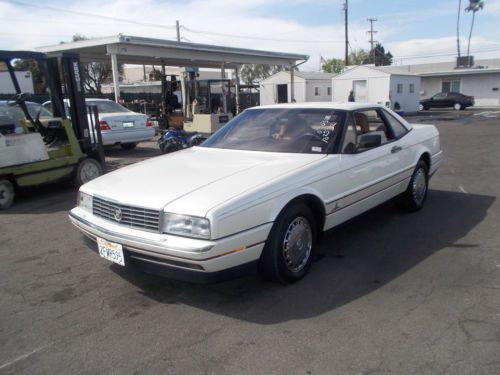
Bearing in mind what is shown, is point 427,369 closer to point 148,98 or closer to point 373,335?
point 373,335

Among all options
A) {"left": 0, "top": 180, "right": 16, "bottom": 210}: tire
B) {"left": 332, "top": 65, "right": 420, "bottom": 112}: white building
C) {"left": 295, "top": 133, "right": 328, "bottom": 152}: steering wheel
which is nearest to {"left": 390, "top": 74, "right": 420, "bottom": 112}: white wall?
{"left": 332, "top": 65, "right": 420, "bottom": 112}: white building

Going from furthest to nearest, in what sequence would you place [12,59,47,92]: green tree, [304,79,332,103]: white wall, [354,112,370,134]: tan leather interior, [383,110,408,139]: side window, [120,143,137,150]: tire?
[304,79,332,103]: white wall < [120,143,137,150]: tire < [12,59,47,92]: green tree < [383,110,408,139]: side window < [354,112,370,134]: tan leather interior

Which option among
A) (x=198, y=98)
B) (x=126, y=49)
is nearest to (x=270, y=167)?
(x=126, y=49)

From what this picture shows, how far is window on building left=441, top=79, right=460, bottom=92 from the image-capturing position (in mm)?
40469

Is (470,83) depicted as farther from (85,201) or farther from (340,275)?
(85,201)

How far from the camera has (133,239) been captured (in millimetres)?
3338

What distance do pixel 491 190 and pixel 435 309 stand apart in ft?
15.1

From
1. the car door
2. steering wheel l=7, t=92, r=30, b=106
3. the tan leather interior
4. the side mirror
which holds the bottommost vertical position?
the car door

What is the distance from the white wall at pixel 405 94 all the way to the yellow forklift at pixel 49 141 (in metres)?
25.5

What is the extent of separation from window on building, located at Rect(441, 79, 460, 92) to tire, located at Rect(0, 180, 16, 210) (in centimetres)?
4147

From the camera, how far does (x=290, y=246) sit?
3764mm

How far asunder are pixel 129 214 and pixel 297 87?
1442 inches

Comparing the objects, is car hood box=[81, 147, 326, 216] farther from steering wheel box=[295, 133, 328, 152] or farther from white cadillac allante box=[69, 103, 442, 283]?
steering wheel box=[295, 133, 328, 152]

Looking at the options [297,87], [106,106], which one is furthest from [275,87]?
[106,106]
